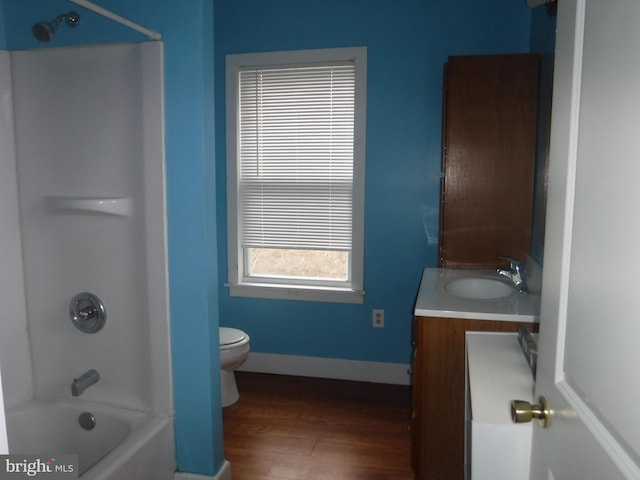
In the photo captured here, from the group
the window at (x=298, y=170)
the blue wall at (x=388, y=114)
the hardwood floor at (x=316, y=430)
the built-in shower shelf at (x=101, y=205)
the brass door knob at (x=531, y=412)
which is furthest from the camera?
the window at (x=298, y=170)

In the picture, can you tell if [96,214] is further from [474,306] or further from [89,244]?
[474,306]

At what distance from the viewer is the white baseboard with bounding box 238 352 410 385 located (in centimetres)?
321

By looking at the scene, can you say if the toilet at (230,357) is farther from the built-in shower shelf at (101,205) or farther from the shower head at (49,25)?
the shower head at (49,25)

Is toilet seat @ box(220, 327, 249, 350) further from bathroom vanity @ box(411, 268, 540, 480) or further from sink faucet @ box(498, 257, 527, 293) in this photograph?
sink faucet @ box(498, 257, 527, 293)

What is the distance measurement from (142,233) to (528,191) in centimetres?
189

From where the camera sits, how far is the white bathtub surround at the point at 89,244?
192 cm

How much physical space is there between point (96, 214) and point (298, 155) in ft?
4.88

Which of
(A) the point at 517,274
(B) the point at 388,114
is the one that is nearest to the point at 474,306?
(A) the point at 517,274

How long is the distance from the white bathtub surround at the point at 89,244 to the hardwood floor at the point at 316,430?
0.54 m

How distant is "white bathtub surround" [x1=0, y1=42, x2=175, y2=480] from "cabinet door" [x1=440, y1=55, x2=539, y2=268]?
1.50 m

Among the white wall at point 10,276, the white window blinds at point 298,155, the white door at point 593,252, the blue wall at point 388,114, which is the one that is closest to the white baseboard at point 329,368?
the blue wall at point 388,114

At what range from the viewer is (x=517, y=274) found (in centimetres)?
236

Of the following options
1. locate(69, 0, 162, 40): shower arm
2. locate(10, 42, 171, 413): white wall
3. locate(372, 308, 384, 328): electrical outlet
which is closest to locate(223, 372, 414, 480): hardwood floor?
locate(372, 308, 384, 328): electrical outlet

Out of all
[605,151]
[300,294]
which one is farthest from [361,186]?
[605,151]
